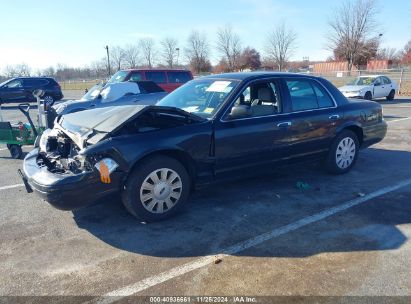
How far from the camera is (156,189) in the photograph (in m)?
3.91

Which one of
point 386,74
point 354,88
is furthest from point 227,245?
point 386,74

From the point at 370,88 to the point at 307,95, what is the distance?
1410cm

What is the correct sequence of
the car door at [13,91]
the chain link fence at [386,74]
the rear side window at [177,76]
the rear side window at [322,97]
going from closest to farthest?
the rear side window at [322,97]
the rear side window at [177,76]
the car door at [13,91]
the chain link fence at [386,74]

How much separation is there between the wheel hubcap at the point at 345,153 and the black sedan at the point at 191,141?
0.02 metres

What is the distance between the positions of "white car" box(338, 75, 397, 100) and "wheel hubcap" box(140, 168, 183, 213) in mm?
15051

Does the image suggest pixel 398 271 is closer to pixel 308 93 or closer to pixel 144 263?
pixel 144 263

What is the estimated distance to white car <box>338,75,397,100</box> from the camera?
17.2 meters

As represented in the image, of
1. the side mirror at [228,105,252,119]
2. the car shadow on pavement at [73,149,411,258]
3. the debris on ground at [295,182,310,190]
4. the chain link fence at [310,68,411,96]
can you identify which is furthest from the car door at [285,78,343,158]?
the chain link fence at [310,68,411,96]

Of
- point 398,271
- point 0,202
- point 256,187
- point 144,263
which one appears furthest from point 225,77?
point 0,202

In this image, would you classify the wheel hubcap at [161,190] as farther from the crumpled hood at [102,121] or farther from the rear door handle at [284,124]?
the rear door handle at [284,124]

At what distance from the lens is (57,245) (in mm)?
3590

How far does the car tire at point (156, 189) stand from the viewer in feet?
12.4

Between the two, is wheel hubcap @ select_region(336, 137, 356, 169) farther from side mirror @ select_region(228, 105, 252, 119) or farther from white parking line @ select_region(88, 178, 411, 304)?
side mirror @ select_region(228, 105, 252, 119)

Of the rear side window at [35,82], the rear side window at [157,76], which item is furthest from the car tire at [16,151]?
the rear side window at [35,82]
